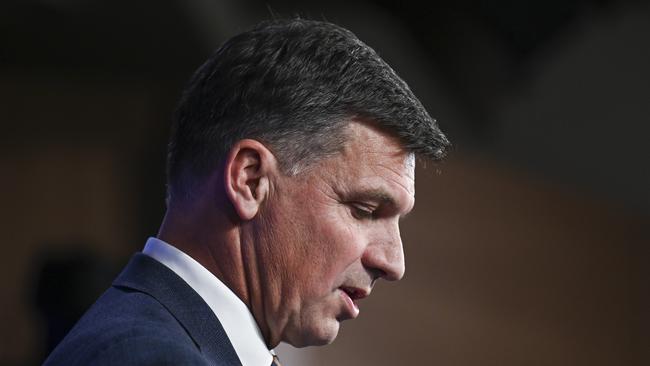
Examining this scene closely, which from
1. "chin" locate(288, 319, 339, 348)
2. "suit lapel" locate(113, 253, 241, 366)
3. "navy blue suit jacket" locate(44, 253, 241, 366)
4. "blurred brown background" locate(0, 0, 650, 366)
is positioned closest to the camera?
"navy blue suit jacket" locate(44, 253, 241, 366)

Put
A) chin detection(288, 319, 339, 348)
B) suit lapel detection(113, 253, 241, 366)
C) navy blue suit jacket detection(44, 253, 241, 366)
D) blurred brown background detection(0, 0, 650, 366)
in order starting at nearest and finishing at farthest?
navy blue suit jacket detection(44, 253, 241, 366) < suit lapel detection(113, 253, 241, 366) < chin detection(288, 319, 339, 348) < blurred brown background detection(0, 0, 650, 366)

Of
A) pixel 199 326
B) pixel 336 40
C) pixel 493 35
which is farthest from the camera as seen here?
pixel 493 35

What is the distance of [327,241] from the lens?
1.27 m

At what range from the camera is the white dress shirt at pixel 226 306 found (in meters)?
1.23

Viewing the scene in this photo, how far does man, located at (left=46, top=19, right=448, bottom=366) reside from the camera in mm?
1271

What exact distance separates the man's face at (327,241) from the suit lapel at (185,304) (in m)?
0.10

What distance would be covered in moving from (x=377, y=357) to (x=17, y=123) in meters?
2.24

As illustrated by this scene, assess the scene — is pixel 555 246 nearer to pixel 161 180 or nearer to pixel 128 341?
pixel 161 180

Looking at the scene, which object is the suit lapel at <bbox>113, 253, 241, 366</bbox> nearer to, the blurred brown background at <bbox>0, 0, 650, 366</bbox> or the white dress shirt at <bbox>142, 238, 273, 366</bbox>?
the white dress shirt at <bbox>142, 238, 273, 366</bbox>

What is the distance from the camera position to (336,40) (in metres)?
1.36

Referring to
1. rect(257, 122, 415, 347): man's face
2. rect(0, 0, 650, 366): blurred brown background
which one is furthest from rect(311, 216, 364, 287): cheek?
rect(0, 0, 650, 366): blurred brown background

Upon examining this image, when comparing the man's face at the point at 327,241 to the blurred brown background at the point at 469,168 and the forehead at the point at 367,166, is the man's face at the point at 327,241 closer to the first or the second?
the forehead at the point at 367,166

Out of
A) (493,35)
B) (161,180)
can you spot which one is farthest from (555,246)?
(161,180)

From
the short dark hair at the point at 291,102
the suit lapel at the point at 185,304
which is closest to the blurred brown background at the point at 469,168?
the short dark hair at the point at 291,102
